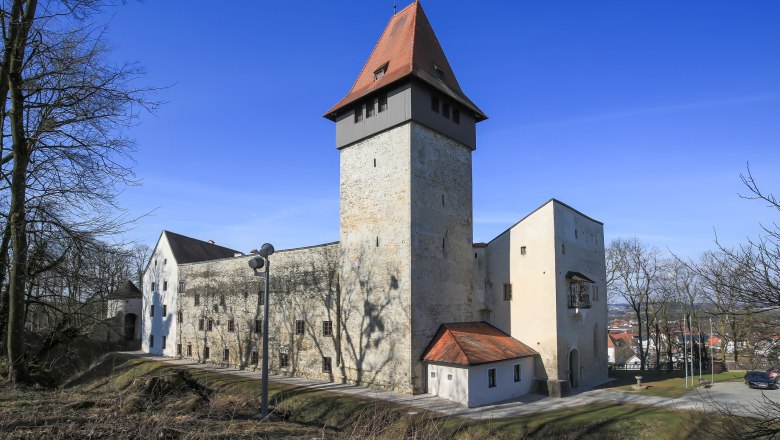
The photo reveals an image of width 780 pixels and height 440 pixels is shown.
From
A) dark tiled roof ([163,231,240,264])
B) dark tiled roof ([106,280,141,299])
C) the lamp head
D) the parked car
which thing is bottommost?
the parked car

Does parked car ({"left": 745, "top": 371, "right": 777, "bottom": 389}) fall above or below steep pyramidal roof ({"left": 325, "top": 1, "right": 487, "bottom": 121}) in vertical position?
below

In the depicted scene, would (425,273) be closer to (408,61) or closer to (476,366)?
(476,366)

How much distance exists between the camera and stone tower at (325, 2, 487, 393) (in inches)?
862

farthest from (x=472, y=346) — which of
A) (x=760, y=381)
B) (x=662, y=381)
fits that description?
(x=760, y=381)

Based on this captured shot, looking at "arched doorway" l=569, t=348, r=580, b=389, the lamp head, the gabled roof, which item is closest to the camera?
the lamp head

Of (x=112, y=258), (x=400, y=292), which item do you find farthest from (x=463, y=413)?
(x=112, y=258)

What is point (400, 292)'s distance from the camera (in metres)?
21.8

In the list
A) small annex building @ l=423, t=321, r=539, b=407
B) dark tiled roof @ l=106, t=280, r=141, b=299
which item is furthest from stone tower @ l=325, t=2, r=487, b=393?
dark tiled roof @ l=106, t=280, r=141, b=299

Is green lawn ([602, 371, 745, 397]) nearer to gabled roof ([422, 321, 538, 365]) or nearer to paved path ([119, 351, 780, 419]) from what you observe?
paved path ([119, 351, 780, 419])

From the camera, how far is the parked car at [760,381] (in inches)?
998

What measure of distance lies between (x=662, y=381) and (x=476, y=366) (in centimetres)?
1580

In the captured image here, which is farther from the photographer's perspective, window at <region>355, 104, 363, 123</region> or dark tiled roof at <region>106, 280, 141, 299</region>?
dark tiled roof at <region>106, 280, 141, 299</region>

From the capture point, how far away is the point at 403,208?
22281mm

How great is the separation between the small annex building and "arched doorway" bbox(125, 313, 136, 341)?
110 ft
